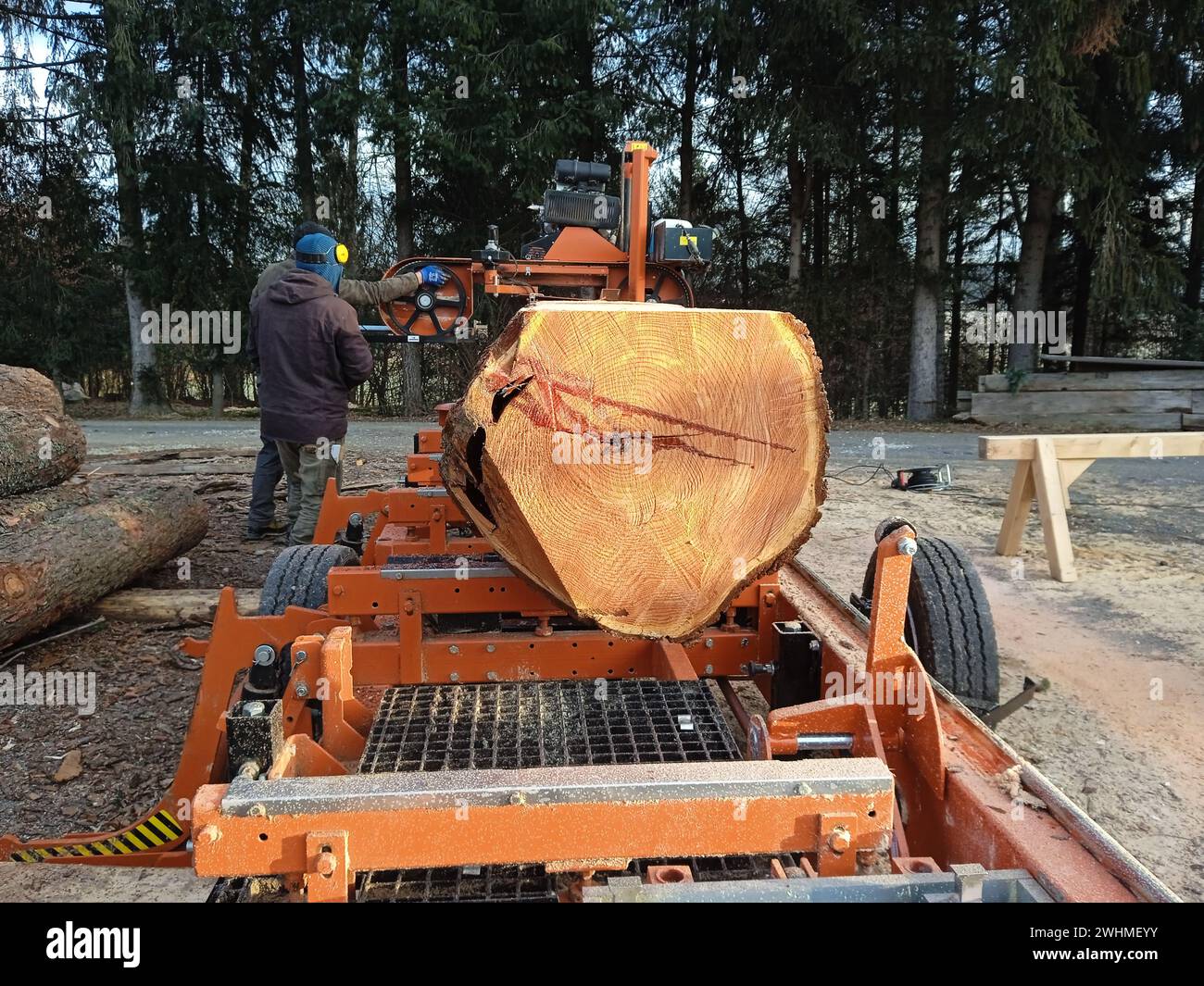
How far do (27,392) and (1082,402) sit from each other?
1433 centimetres

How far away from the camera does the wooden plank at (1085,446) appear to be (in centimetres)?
567

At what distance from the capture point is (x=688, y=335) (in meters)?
2.23

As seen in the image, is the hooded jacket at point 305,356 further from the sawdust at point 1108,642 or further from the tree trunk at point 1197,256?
the tree trunk at point 1197,256

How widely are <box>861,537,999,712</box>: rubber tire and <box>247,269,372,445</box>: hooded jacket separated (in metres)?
3.41

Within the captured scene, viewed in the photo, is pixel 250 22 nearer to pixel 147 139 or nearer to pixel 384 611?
pixel 147 139

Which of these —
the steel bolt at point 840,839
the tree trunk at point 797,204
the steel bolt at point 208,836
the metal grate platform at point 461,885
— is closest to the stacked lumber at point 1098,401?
the tree trunk at point 797,204

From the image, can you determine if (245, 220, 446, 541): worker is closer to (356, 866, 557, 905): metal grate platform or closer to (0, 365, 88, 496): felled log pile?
(0, 365, 88, 496): felled log pile

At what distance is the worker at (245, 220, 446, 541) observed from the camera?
5297 millimetres

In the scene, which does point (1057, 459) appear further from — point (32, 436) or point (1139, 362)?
point (1139, 362)

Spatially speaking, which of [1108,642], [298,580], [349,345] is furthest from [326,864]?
[1108,642]

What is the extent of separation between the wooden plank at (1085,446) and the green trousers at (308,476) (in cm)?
427

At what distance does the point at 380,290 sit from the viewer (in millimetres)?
5316

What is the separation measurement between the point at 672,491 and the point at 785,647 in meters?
0.83
